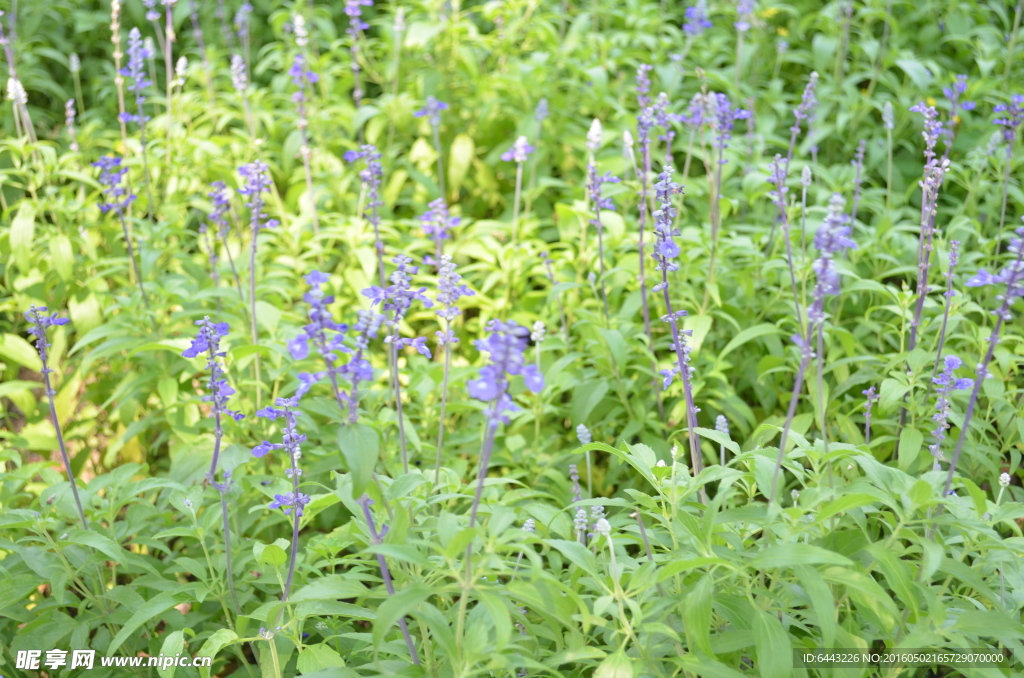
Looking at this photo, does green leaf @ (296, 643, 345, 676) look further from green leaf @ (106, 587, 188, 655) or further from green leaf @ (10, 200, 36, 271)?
green leaf @ (10, 200, 36, 271)

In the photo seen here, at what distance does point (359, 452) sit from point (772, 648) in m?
1.27

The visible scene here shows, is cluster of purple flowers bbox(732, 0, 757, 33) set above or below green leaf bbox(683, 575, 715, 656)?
above

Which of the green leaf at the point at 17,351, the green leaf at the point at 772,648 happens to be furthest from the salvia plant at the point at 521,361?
the green leaf at the point at 17,351

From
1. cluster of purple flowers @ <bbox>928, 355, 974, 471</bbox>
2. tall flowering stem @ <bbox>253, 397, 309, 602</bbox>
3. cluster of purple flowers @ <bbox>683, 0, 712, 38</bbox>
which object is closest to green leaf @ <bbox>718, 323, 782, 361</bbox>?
cluster of purple flowers @ <bbox>928, 355, 974, 471</bbox>

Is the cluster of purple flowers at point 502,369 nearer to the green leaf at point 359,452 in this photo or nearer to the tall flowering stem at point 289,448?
the green leaf at point 359,452

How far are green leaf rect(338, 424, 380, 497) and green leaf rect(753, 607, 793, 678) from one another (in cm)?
118

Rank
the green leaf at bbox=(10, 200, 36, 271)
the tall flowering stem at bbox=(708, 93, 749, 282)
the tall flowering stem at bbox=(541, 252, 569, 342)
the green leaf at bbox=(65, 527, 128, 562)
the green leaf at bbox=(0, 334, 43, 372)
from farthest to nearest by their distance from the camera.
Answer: the green leaf at bbox=(10, 200, 36, 271), the green leaf at bbox=(0, 334, 43, 372), the tall flowering stem at bbox=(541, 252, 569, 342), the tall flowering stem at bbox=(708, 93, 749, 282), the green leaf at bbox=(65, 527, 128, 562)

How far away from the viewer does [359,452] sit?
2.07m

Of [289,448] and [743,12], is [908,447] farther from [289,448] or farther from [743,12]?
[743,12]

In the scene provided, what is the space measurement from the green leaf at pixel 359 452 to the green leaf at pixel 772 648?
1.18 metres

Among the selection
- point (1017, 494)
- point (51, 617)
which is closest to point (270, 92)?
point (51, 617)

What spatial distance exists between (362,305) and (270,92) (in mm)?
3967

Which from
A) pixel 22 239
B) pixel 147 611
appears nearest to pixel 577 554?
pixel 147 611

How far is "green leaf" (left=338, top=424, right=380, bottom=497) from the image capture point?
2.03 m
